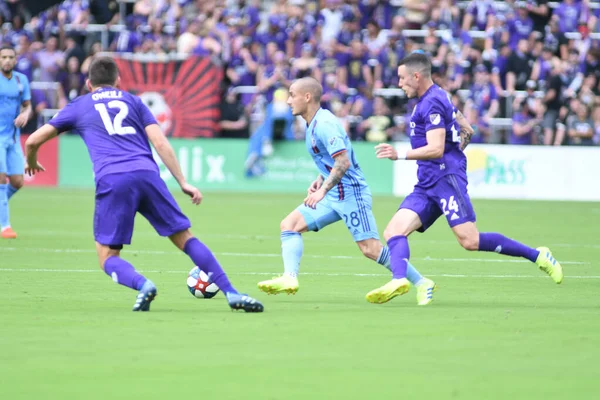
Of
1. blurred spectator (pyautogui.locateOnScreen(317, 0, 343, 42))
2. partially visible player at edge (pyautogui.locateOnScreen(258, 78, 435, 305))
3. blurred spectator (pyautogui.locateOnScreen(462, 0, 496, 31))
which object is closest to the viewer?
partially visible player at edge (pyautogui.locateOnScreen(258, 78, 435, 305))

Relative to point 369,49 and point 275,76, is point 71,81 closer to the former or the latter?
point 275,76

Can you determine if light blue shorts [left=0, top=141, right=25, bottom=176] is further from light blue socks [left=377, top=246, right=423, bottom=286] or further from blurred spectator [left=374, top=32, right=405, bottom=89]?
blurred spectator [left=374, top=32, right=405, bottom=89]

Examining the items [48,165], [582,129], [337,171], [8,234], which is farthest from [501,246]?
[48,165]

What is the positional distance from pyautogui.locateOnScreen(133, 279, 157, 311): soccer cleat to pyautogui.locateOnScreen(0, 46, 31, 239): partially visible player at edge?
26.4 feet

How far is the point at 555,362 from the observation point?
6.67m

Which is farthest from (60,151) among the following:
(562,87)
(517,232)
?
(517,232)

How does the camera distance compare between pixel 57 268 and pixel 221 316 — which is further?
pixel 57 268

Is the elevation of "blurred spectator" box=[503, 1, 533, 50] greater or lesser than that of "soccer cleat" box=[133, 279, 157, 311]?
lesser

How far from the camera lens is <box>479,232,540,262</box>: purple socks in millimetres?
9781

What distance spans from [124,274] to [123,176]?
2.37 ft

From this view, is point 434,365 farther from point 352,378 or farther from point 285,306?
point 285,306

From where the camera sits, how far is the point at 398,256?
960cm

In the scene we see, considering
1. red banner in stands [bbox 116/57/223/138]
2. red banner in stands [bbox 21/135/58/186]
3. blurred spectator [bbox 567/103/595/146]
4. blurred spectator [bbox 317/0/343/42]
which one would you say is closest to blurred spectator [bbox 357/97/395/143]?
blurred spectator [bbox 317/0/343/42]

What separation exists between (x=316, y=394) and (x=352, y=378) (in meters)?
0.46
